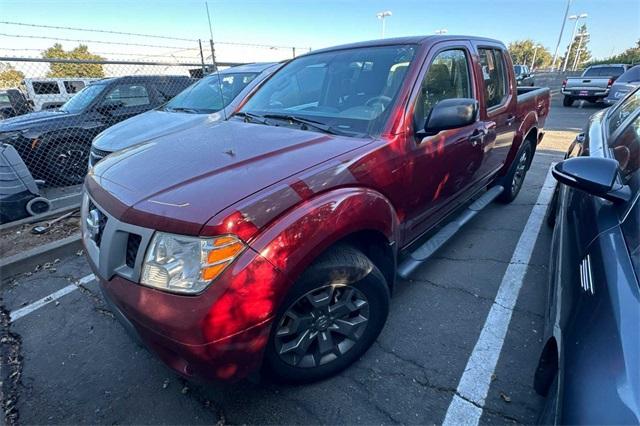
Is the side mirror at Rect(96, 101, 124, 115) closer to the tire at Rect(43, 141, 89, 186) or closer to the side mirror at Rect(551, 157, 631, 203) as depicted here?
the tire at Rect(43, 141, 89, 186)

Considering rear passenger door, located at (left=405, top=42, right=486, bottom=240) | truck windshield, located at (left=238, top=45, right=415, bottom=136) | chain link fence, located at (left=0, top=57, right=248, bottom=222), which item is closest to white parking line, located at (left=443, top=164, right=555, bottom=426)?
rear passenger door, located at (left=405, top=42, right=486, bottom=240)

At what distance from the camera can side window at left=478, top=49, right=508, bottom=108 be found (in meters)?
3.08

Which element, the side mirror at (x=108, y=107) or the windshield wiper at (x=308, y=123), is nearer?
the windshield wiper at (x=308, y=123)

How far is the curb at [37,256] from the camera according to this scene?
3.14 m

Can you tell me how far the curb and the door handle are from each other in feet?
13.1

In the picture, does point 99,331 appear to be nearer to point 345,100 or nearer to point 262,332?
point 262,332

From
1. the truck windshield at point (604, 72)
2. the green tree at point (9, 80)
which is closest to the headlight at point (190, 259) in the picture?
the green tree at point (9, 80)

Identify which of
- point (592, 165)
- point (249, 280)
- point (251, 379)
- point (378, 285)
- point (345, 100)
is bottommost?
point (251, 379)

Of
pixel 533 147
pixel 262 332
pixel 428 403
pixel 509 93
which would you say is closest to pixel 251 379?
pixel 262 332

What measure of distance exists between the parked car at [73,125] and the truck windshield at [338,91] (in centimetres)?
472

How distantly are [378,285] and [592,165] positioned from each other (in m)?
1.18

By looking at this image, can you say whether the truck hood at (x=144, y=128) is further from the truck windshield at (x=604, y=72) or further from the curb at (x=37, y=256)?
the truck windshield at (x=604, y=72)

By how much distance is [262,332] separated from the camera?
4.76 ft

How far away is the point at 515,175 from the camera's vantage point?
14.0 feet
